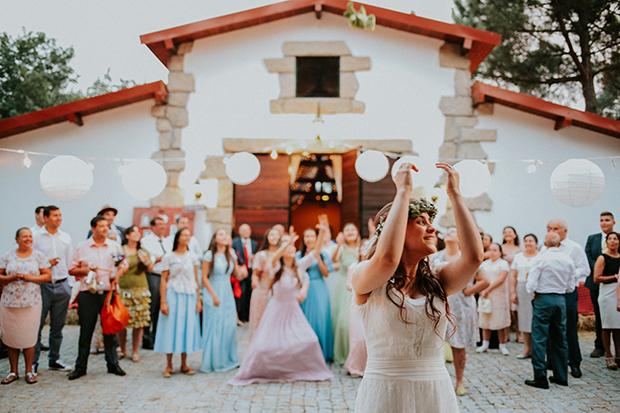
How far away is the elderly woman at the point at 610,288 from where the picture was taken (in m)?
6.04

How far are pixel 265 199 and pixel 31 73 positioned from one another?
13.5 m

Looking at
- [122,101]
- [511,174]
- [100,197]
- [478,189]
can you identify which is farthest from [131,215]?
[511,174]

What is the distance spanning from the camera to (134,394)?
502cm

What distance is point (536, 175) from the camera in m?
8.75

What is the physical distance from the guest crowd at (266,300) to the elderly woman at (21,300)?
1 cm

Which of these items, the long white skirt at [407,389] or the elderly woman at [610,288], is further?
the elderly woman at [610,288]

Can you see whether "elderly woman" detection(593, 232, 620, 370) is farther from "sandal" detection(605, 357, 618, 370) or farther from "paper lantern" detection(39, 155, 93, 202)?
"paper lantern" detection(39, 155, 93, 202)

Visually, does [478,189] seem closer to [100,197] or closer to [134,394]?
[134,394]

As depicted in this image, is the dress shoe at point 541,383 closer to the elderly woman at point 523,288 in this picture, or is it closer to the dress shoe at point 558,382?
the dress shoe at point 558,382

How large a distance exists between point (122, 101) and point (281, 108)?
2.84 meters

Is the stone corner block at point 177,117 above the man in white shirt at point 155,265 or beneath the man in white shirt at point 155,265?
above

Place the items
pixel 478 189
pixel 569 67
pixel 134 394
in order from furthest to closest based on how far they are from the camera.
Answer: pixel 569 67
pixel 478 189
pixel 134 394

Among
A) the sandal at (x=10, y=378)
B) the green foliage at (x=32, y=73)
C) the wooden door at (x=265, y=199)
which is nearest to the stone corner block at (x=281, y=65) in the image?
the wooden door at (x=265, y=199)

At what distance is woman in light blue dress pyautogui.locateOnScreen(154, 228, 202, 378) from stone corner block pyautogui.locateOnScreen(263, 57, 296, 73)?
14.2 ft
